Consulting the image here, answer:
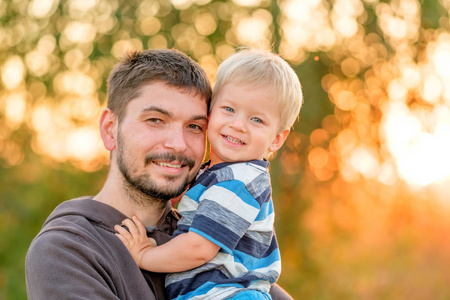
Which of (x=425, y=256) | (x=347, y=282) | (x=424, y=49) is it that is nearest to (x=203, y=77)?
(x=424, y=49)

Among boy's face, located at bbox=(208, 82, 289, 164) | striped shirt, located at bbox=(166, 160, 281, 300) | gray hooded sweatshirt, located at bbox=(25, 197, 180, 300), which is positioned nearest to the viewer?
gray hooded sweatshirt, located at bbox=(25, 197, 180, 300)

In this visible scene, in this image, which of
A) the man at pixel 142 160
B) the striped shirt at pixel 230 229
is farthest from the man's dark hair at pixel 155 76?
the striped shirt at pixel 230 229

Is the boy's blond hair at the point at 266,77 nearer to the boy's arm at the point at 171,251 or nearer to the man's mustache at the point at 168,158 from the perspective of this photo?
the man's mustache at the point at 168,158

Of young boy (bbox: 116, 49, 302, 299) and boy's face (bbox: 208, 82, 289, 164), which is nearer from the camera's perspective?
young boy (bbox: 116, 49, 302, 299)

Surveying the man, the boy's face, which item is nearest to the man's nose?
the man

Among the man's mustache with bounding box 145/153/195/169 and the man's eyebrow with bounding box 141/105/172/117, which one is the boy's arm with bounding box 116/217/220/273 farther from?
the man's eyebrow with bounding box 141/105/172/117

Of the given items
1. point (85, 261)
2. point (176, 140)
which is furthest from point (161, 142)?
point (85, 261)

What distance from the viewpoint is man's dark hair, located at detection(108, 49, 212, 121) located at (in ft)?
8.50

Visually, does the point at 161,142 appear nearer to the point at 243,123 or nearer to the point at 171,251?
the point at 243,123

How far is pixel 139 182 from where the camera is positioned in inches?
99.3

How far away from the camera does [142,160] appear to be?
2529 mm

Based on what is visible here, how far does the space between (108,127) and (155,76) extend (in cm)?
34

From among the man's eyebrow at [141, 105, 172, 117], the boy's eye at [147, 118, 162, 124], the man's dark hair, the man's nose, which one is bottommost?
the man's nose

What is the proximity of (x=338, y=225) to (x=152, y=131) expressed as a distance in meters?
6.91
